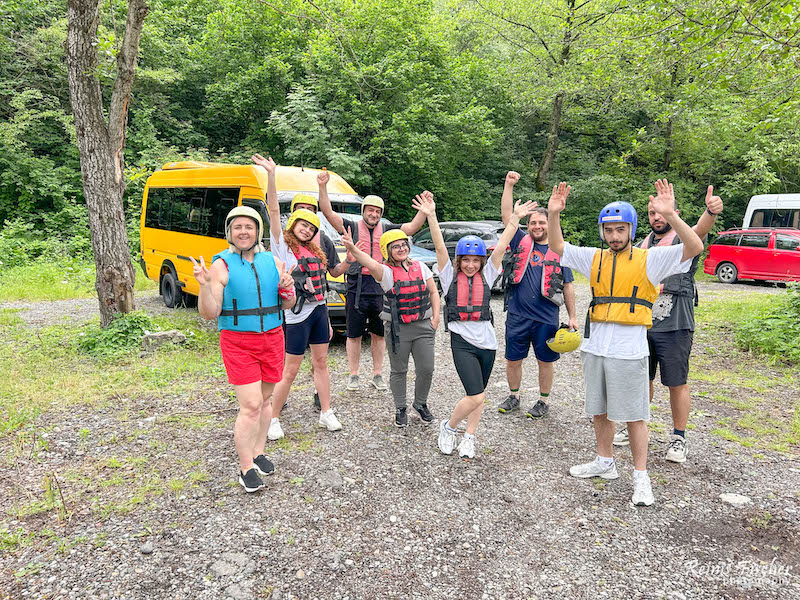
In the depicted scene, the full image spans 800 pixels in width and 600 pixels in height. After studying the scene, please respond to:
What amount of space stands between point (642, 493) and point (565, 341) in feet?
4.20

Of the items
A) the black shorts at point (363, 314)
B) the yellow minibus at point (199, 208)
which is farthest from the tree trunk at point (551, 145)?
the black shorts at point (363, 314)

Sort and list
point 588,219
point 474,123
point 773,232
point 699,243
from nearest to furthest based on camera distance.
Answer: point 699,243, point 773,232, point 474,123, point 588,219

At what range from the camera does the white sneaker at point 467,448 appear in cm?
417

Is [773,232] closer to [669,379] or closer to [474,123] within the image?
[474,123]

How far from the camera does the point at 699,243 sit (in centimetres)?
310

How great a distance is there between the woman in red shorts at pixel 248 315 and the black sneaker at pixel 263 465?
0.65 feet

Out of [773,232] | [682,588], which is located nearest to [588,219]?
[773,232]

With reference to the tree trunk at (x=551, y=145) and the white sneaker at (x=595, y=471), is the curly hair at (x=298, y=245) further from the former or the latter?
the tree trunk at (x=551, y=145)

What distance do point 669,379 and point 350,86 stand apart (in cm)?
1483

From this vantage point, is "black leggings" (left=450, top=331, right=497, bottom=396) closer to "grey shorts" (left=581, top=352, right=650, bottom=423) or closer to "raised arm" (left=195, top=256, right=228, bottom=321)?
"grey shorts" (left=581, top=352, right=650, bottom=423)

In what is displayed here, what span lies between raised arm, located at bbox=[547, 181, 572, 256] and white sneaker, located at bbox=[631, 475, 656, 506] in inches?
66.3

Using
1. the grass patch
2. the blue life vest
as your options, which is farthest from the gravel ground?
the grass patch

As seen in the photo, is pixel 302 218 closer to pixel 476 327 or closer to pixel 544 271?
pixel 476 327

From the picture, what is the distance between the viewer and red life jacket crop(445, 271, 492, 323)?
13.2ft
